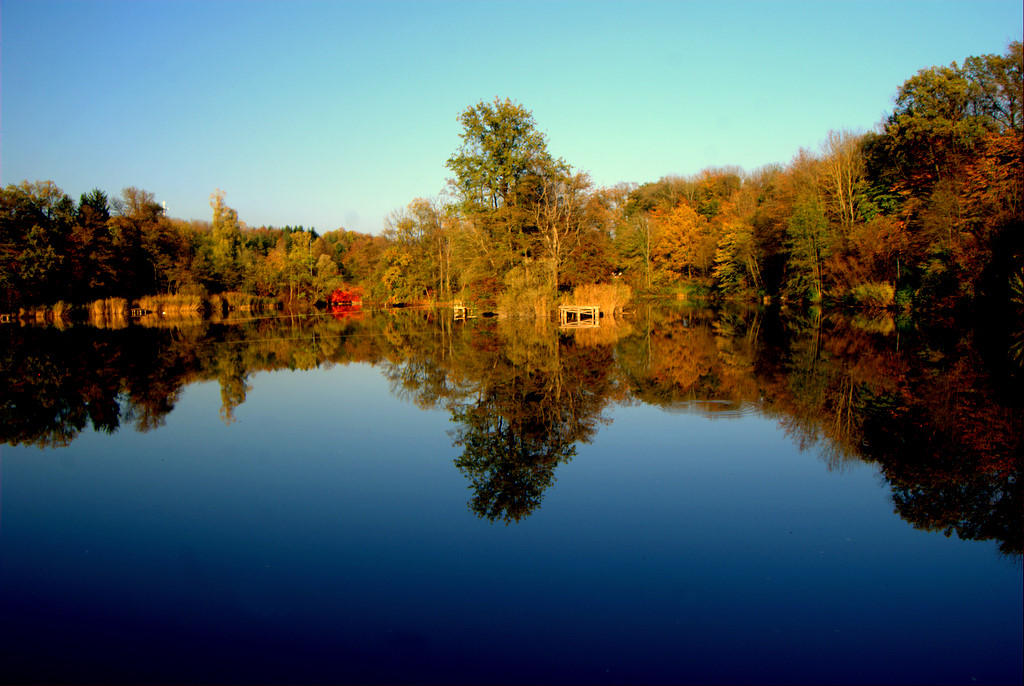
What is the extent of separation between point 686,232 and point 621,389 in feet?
160

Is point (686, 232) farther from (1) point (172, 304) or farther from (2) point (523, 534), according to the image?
(2) point (523, 534)

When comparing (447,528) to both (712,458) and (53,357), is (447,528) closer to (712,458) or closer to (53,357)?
(712,458)

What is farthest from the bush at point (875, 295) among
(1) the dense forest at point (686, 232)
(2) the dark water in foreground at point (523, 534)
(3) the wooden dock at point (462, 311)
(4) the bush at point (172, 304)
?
(4) the bush at point (172, 304)

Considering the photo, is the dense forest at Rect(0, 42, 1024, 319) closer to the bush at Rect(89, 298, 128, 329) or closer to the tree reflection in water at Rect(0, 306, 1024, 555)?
the bush at Rect(89, 298, 128, 329)

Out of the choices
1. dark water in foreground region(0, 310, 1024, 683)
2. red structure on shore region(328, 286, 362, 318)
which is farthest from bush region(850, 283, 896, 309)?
red structure on shore region(328, 286, 362, 318)

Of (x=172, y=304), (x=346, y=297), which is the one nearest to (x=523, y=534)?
(x=172, y=304)

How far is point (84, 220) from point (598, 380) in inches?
1904

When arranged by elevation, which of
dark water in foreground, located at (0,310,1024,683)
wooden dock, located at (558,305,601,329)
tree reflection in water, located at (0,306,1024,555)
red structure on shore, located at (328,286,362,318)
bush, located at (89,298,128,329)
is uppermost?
red structure on shore, located at (328,286,362,318)

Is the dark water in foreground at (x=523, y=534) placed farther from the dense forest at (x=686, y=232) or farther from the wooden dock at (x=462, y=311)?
the wooden dock at (x=462, y=311)

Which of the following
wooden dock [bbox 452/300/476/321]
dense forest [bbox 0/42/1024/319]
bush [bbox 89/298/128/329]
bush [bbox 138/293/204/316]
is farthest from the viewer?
bush [bbox 138/293/204/316]

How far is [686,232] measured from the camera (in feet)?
190

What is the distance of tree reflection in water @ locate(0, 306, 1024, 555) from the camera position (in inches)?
276

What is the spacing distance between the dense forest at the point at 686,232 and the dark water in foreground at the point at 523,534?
16.3 m

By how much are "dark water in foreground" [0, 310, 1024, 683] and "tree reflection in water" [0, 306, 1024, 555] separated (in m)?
0.08
